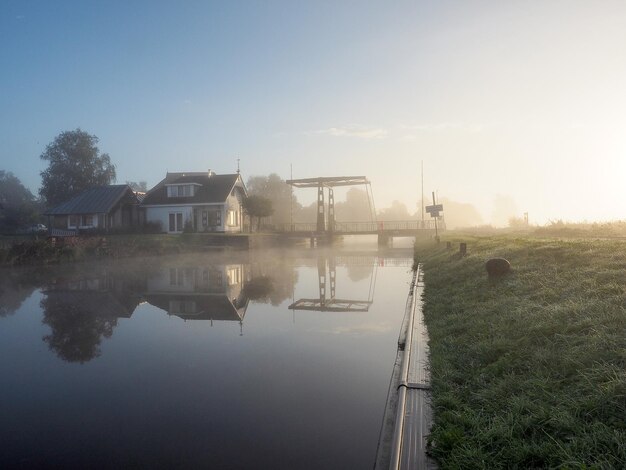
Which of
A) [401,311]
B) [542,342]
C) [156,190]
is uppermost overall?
[156,190]

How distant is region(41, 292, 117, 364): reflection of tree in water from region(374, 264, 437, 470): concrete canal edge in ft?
16.6

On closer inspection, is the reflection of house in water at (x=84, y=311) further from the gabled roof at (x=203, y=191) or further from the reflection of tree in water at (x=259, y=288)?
the gabled roof at (x=203, y=191)

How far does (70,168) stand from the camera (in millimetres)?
62062

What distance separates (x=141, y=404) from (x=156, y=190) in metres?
42.9

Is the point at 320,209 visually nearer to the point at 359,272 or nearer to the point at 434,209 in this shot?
the point at 434,209

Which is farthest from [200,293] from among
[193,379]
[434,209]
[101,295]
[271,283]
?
[434,209]

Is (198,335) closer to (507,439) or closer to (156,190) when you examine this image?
(507,439)

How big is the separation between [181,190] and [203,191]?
2.29 metres

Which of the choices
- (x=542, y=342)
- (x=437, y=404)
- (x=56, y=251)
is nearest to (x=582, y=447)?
(x=437, y=404)

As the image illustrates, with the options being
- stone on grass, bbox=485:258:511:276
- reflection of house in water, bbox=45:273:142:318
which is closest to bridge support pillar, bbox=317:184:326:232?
reflection of house in water, bbox=45:273:142:318

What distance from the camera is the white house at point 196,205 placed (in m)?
41.2

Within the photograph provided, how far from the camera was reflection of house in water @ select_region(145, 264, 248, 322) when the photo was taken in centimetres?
1140

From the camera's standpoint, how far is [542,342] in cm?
564

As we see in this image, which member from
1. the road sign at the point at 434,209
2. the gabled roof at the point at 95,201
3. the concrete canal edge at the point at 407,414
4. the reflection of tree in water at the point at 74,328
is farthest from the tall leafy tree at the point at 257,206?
the concrete canal edge at the point at 407,414
